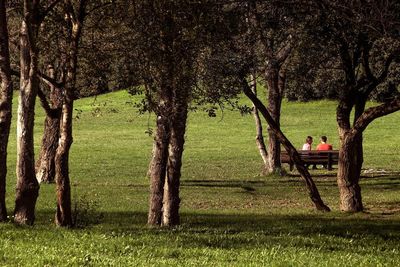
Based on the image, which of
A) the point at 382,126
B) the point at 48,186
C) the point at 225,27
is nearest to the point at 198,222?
the point at 225,27

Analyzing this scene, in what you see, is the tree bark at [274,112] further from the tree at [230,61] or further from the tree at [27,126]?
the tree at [27,126]

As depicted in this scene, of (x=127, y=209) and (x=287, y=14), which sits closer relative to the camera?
(x=287, y=14)

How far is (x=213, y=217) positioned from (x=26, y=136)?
263 inches

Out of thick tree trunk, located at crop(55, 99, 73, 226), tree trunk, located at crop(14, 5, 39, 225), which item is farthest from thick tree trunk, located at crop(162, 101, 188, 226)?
tree trunk, located at crop(14, 5, 39, 225)

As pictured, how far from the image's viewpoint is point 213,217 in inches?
818

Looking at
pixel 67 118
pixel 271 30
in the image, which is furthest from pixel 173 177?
pixel 271 30

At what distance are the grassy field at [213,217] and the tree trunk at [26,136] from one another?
77cm

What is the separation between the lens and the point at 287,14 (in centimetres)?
1952

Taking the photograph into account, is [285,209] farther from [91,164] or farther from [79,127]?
[79,127]

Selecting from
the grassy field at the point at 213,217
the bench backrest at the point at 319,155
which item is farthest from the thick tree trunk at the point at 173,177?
the bench backrest at the point at 319,155

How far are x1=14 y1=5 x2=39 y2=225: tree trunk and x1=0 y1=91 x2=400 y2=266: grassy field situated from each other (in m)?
0.77

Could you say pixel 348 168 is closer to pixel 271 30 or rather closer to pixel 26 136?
pixel 271 30

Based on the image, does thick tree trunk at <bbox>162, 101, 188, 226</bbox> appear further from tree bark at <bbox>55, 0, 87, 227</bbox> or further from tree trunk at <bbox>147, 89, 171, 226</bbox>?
tree bark at <bbox>55, 0, 87, 227</bbox>

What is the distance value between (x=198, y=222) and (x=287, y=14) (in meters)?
5.09
